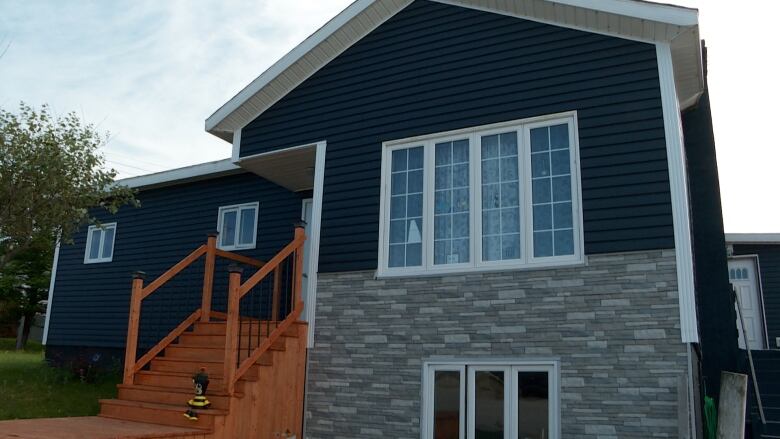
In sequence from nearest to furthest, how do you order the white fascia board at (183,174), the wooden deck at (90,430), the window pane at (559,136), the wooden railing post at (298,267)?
the wooden deck at (90,430)
the window pane at (559,136)
the wooden railing post at (298,267)
the white fascia board at (183,174)

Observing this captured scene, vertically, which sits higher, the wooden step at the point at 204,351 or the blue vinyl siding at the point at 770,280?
the blue vinyl siding at the point at 770,280

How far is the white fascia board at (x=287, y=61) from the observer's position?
839 centimetres

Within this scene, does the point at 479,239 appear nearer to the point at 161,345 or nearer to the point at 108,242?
the point at 161,345

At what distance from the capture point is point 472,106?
7645mm

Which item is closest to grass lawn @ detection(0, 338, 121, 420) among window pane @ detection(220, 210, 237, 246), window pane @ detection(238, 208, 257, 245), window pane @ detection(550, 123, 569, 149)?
window pane @ detection(220, 210, 237, 246)

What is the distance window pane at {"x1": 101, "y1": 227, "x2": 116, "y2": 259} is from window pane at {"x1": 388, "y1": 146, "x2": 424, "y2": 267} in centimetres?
808

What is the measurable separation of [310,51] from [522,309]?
14.5 ft

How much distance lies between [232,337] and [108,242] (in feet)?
26.4

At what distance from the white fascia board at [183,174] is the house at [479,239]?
230 centimetres

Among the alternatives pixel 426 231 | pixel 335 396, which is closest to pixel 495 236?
pixel 426 231

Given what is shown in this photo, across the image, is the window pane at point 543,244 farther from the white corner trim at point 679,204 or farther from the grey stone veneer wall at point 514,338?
the white corner trim at point 679,204

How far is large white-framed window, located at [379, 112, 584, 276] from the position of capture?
6.91 meters

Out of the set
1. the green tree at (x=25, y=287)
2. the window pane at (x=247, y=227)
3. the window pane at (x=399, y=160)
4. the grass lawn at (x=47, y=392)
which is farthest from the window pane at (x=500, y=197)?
the green tree at (x=25, y=287)

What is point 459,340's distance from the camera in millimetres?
7086
